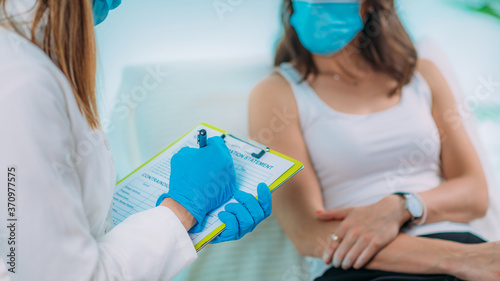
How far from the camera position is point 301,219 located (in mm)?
1263

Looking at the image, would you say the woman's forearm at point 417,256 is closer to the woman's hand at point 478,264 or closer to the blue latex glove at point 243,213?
the woman's hand at point 478,264

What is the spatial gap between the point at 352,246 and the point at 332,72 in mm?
563

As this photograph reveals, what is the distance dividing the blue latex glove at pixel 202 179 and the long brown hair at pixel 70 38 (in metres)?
0.24

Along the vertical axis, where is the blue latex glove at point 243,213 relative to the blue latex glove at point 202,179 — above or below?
below

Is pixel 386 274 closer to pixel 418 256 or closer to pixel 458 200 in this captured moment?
pixel 418 256

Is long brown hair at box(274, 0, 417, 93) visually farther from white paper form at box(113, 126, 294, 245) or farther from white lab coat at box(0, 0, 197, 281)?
white lab coat at box(0, 0, 197, 281)

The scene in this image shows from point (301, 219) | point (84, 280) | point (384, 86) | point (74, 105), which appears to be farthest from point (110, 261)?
point (384, 86)

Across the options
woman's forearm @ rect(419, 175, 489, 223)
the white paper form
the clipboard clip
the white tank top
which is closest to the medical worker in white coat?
the white paper form

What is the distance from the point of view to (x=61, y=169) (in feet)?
2.14

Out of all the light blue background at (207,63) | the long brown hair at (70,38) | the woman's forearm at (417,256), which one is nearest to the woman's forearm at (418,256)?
the woman's forearm at (417,256)

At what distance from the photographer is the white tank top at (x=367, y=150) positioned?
1332mm

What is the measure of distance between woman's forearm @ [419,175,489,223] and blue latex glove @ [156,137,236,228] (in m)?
0.61

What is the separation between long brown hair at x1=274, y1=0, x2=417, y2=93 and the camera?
145 cm

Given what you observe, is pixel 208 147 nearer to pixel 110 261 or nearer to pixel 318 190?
pixel 110 261
